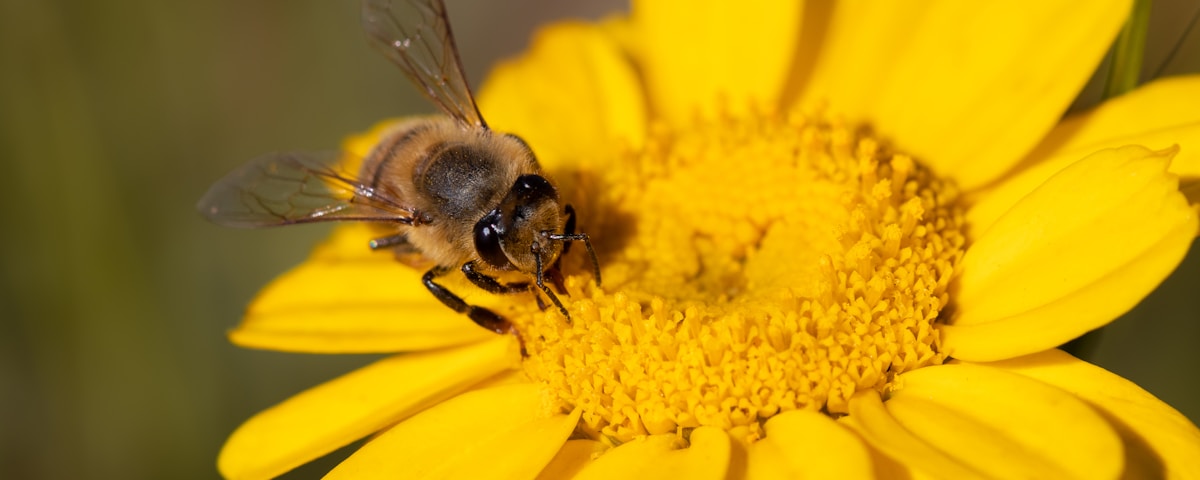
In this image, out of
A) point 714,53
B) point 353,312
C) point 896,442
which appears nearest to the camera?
point 896,442

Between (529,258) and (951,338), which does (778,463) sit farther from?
(529,258)

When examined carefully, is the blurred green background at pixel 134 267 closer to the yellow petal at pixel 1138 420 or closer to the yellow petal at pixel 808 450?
the yellow petal at pixel 1138 420

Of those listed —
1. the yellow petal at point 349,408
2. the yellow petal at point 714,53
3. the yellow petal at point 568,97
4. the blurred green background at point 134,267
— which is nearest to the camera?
the yellow petal at point 349,408

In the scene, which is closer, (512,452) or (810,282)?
(512,452)

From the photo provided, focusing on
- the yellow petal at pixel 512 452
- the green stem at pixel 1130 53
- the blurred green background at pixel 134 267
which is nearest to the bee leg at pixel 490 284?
the yellow petal at pixel 512 452

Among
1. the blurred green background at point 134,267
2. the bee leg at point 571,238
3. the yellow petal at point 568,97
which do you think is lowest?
the blurred green background at point 134,267

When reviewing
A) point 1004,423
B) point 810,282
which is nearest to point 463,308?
point 810,282

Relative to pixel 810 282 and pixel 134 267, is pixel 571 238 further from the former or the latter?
pixel 134 267
